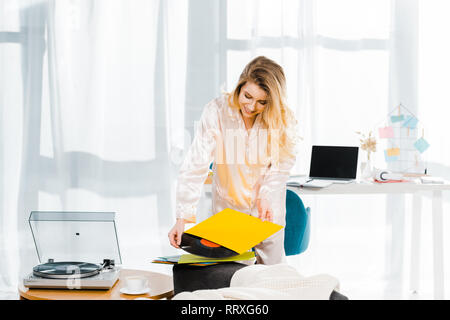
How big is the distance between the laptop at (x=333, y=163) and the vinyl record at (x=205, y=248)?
149 cm

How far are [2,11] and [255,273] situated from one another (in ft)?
8.94

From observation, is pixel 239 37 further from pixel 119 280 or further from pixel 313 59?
pixel 119 280

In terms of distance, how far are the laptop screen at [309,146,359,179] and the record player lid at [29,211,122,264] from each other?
5.46 ft

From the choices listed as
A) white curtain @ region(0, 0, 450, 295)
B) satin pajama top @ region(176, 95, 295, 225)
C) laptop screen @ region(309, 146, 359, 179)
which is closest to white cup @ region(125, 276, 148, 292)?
satin pajama top @ region(176, 95, 295, 225)

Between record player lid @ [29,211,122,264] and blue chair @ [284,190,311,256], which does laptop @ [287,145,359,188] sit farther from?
record player lid @ [29,211,122,264]

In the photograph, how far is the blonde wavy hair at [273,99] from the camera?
69.4 inches

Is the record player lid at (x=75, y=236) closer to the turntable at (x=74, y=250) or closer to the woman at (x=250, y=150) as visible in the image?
the turntable at (x=74, y=250)

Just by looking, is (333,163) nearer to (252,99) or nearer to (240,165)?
(240,165)

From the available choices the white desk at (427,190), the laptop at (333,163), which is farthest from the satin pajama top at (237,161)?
the laptop at (333,163)

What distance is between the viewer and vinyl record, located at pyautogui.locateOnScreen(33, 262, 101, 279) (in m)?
1.39

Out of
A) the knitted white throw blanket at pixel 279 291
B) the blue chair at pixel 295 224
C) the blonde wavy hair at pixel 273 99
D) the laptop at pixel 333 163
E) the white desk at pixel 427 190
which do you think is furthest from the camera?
the laptop at pixel 333 163

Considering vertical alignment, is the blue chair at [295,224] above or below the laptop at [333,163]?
below

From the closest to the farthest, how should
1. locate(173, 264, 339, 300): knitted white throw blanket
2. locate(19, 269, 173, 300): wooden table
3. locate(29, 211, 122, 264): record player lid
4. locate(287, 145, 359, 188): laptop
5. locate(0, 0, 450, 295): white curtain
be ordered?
locate(173, 264, 339, 300): knitted white throw blanket, locate(19, 269, 173, 300): wooden table, locate(29, 211, 122, 264): record player lid, locate(287, 145, 359, 188): laptop, locate(0, 0, 450, 295): white curtain
